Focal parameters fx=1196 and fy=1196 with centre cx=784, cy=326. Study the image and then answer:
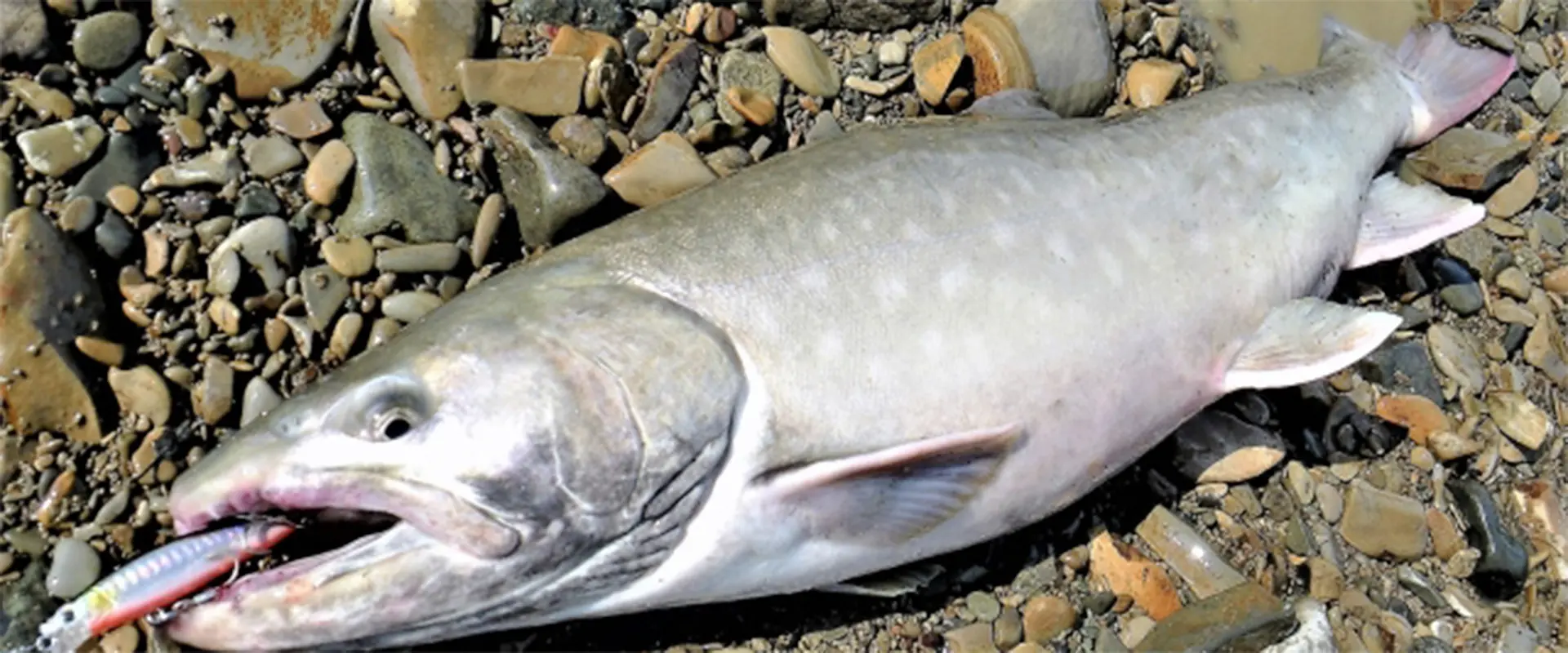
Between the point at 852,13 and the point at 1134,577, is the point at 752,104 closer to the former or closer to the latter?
the point at 852,13

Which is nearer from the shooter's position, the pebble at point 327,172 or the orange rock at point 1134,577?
the pebble at point 327,172

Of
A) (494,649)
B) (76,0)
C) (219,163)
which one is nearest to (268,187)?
(219,163)

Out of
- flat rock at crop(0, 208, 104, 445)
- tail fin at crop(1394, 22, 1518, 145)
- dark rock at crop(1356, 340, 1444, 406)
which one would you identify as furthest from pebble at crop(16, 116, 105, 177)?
tail fin at crop(1394, 22, 1518, 145)

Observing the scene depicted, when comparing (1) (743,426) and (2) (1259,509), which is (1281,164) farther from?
(1) (743,426)

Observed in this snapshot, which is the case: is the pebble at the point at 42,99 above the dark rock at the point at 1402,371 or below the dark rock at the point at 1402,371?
above

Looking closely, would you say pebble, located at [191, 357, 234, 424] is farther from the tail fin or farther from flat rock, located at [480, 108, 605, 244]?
the tail fin

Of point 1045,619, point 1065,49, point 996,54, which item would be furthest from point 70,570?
point 1065,49

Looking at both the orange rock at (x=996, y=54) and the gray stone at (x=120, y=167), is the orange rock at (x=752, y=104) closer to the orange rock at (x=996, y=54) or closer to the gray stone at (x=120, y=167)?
the orange rock at (x=996, y=54)

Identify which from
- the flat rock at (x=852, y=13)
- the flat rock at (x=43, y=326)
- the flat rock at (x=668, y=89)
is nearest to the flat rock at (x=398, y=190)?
the flat rock at (x=668, y=89)
